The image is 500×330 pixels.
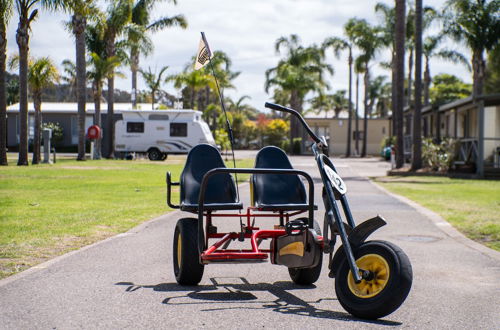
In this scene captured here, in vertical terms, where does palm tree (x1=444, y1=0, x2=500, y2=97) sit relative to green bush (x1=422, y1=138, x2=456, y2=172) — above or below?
above

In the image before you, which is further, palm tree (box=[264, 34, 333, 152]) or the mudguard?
palm tree (box=[264, 34, 333, 152])

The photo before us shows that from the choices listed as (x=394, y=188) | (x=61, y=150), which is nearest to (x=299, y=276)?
(x=394, y=188)

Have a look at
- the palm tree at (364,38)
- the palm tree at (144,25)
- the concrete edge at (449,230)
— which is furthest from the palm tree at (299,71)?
the concrete edge at (449,230)

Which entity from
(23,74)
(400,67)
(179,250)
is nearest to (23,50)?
(23,74)

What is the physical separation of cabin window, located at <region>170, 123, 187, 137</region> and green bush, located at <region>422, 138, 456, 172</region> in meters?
15.7

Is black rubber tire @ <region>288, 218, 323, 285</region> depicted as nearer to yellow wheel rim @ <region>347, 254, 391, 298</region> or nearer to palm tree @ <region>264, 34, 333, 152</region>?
yellow wheel rim @ <region>347, 254, 391, 298</region>

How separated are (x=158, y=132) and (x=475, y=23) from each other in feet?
61.4

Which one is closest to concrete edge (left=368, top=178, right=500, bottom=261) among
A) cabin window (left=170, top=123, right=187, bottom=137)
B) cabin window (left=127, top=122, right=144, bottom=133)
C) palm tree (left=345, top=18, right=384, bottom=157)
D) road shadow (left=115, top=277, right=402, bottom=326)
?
road shadow (left=115, top=277, right=402, bottom=326)

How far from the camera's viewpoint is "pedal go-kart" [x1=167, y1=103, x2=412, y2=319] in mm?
4848

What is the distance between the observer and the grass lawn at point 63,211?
27.1ft

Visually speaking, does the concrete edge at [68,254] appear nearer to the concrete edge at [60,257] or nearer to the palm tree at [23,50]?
the concrete edge at [60,257]

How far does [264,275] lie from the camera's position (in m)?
6.85

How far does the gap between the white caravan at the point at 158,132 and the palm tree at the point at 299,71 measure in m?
21.5

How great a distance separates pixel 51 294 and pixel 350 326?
98.0 inches
